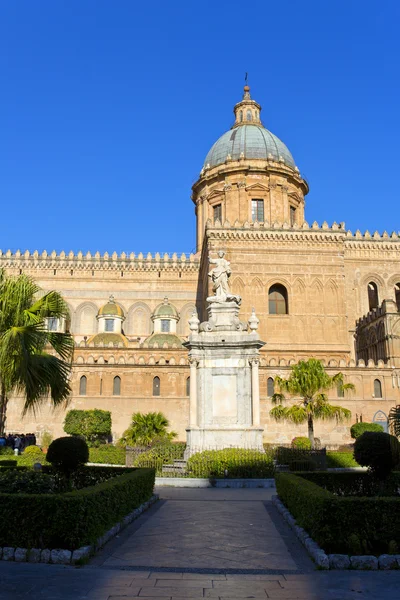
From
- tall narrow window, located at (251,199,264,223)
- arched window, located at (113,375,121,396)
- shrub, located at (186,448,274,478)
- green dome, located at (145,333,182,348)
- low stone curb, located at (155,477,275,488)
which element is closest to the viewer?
low stone curb, located at (155,477,275,488)

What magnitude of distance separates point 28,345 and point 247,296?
26.5 metres

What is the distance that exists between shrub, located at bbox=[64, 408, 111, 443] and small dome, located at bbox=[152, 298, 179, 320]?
1155 cm

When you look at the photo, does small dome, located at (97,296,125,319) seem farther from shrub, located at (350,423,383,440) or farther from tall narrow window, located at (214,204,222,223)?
shrub, located at (350,423,383,440)

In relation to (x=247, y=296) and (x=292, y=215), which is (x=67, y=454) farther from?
(x=292, y=215)

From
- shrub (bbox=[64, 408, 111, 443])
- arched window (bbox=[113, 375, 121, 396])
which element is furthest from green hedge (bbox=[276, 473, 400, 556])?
arched window (bbox=[113, 375, 121, 396])

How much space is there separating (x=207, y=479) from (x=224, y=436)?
71.6 inches

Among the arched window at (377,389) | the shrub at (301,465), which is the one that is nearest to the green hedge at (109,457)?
the shrub at (301,465)

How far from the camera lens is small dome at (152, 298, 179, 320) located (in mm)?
42156

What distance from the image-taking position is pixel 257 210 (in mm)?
46312

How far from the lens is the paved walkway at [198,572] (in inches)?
226

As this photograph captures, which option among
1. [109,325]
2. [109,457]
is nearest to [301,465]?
[109,457]

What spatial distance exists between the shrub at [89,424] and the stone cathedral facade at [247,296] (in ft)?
5.36

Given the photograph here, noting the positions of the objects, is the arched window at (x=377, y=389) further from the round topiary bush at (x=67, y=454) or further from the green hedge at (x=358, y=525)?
the green hedge at (x=358, y=525)

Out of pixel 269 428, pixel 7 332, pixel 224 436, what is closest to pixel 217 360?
pixel 224 436
